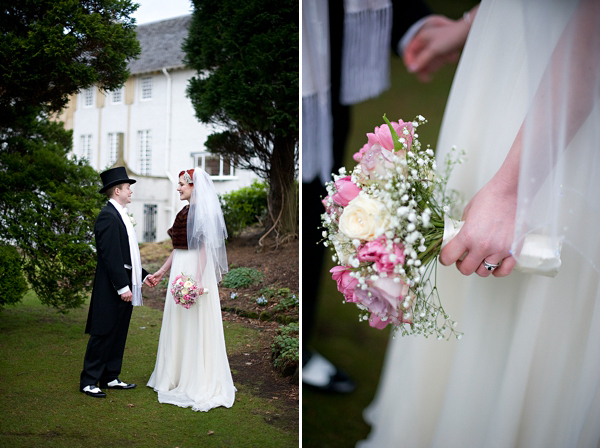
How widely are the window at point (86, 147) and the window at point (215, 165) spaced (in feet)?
1.82

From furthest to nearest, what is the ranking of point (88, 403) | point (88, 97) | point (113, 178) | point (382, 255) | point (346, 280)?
point (88, 97), point (113, 178), point (88, 403), point (346, 280), point (382, 255)

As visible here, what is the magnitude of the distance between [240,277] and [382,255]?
1174mm

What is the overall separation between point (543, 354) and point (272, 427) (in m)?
1.36

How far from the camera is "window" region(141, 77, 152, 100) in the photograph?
8.21ft

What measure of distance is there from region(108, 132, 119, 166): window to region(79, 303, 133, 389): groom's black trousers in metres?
0.75

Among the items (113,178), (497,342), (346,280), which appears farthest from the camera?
(113,178)

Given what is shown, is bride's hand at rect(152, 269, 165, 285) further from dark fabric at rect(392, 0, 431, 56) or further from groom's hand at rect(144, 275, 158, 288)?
dark fabric at rect(392, 0, 431, 56)

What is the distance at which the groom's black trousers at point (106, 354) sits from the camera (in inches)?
94.1

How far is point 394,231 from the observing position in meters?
1.51

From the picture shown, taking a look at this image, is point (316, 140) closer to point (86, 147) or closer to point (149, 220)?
point (149, 220)

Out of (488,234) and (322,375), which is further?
(322,375)

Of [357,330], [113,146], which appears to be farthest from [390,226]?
[113,146]

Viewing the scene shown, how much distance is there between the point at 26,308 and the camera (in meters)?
2.57

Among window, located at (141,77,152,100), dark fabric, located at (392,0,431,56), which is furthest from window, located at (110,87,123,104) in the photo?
dark fabric, located at (392,0,431,56)
